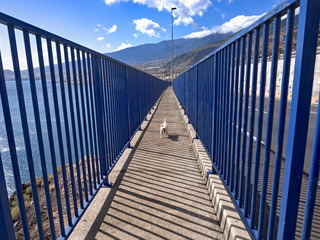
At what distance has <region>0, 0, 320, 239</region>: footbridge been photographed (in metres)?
1.25

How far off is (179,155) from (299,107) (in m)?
3.84

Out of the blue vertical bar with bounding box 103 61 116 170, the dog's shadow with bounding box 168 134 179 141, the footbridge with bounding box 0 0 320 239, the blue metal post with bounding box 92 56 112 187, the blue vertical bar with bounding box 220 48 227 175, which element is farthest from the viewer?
the dog's shadow with bounding box 168 134 179 141

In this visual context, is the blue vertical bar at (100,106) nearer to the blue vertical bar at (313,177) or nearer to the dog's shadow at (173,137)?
the blue vertical bar at (313,177)

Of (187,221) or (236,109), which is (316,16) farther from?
(187,221)

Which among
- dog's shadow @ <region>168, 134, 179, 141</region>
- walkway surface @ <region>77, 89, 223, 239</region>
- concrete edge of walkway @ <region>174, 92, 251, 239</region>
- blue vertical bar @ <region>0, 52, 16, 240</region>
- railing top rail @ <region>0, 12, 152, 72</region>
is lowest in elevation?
walkway surface @ <region>77, 89, 223, 239</region>

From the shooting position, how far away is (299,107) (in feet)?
3.84

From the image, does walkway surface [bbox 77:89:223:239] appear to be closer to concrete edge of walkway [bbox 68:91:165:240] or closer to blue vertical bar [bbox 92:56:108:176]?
concrete edge of walkway [bbox 68:91:165:240]

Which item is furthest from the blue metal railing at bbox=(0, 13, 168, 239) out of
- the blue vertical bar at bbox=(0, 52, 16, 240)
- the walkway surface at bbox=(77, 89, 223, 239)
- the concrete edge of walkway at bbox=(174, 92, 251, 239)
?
the concrete edge of walkway at bbox=(174, 92, 251, 239)

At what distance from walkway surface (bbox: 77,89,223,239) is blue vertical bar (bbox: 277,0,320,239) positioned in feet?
4.37

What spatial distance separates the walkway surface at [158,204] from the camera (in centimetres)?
244

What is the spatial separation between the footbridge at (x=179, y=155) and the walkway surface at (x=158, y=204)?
1cm

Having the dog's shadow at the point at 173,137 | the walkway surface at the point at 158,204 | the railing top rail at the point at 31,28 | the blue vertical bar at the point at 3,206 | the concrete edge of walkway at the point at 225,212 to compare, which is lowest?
the walkway surface at the point at 158,204

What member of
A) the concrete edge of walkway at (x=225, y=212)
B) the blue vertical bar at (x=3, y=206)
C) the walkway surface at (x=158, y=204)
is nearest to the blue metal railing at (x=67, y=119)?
the blue vertical bar at (x=3, y=206)

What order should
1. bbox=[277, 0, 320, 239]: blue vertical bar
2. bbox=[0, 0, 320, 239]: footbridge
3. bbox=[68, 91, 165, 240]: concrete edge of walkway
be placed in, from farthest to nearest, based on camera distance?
bbox=[68, 91, 165, 240]: concrete edge of walkway < bbox=[0, 0, 320, 239]: footbridge < bbox=[277, 0, 320, 239]: blue vertical bar
